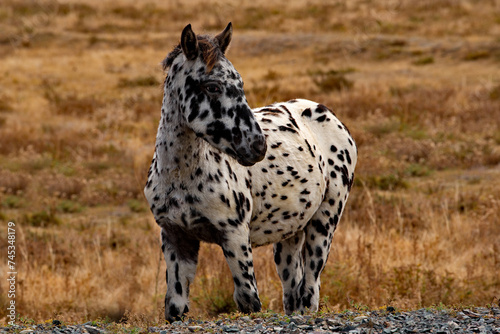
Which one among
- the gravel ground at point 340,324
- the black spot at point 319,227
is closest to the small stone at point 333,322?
the gravel ground at point 340,324

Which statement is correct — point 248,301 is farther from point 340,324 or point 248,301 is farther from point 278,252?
point 278,252

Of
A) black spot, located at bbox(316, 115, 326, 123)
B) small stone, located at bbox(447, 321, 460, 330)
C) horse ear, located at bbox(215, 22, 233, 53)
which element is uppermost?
horse ear, located at bbox(215, 22, 233, 53)

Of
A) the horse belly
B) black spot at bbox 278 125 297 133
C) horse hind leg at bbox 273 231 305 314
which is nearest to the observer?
the horse belly

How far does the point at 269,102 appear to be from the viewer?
10055 mm

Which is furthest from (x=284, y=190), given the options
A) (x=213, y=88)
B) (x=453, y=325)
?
(x=453, y=325)

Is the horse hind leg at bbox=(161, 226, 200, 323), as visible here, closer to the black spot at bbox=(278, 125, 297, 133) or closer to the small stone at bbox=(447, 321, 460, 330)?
the black spot at bbox=(278, 125, 297, 133)

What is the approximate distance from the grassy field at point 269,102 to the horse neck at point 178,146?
78 cm

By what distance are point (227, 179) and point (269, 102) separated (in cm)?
524

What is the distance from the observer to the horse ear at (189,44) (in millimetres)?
4605

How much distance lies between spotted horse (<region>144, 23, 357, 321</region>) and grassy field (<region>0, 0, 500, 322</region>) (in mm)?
679

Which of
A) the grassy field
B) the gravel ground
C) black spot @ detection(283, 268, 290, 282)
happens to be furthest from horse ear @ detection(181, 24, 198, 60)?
black spot @ detection(283, 268, 290, 282)

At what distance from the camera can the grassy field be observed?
24.2 ft

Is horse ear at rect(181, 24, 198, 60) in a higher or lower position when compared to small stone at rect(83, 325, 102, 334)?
higher

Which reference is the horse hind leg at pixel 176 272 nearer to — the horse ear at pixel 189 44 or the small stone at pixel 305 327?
the small stone at pixel 305 327
